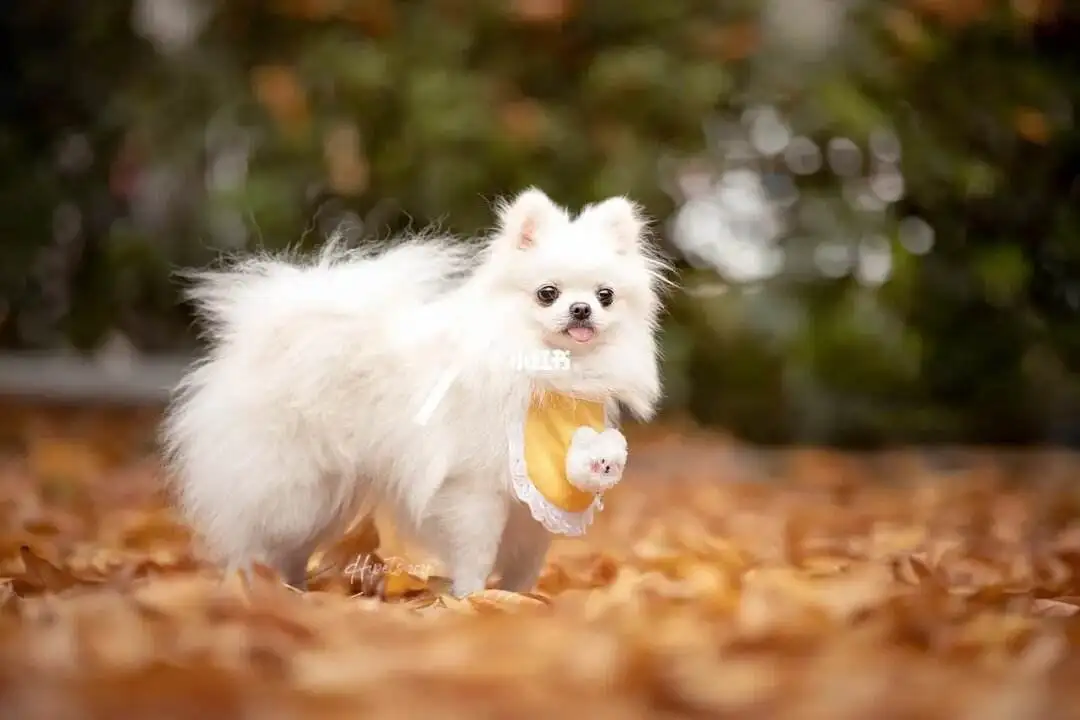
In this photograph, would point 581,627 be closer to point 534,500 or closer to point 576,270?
point 534,500

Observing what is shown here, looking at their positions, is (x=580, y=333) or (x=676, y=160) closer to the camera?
(x=580, y=333)

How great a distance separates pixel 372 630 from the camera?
1212mm

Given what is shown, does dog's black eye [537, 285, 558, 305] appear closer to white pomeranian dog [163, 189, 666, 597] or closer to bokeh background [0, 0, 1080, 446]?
white pomeranian dog [163, 189, 666, 597]

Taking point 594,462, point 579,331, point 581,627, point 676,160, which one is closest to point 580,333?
point 579,331

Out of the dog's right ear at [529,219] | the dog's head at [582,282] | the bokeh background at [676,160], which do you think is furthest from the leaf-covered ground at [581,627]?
the bokeh background at [676,160]

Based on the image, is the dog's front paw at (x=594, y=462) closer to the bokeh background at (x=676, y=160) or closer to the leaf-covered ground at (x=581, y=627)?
the leaf-covered ground at (x=581, y=627)

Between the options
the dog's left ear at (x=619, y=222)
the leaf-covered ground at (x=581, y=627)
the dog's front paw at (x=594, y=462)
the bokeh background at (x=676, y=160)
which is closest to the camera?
the leaf-covered ground at (x=581, y=627)

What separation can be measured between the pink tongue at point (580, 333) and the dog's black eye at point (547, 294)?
0.16ft

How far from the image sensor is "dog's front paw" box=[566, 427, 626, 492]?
1.38m

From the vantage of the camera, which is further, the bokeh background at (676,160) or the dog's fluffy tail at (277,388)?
the bokeh background at (676,160)

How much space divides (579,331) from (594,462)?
0.17 m

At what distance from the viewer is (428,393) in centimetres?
144

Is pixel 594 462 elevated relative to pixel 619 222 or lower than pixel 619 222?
lower

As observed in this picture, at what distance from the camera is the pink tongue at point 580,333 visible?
1402 millimetres
